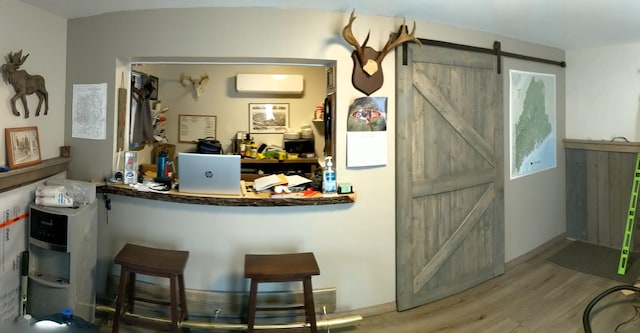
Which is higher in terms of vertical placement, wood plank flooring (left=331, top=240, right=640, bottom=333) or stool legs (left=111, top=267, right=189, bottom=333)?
stool legs (left=111, top=267, right=189, bottom=333)

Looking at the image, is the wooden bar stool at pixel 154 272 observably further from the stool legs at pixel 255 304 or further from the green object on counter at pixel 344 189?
the green object on counter at pixel 344 189

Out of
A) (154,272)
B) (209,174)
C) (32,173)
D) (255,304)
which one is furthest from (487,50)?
(32,173)

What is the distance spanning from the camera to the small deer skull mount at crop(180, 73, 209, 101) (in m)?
4.20

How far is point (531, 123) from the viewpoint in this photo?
346cm

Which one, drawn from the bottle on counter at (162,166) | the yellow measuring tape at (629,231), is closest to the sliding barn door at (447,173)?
the yellow measuring tape at (629,231)

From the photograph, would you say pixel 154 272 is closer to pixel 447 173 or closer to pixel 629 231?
pixel 447 173

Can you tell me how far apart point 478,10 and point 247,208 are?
2241mm

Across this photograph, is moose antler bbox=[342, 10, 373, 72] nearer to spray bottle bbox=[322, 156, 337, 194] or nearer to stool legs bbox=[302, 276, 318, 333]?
spray bottle bbox=[322, 156, 337, 194]

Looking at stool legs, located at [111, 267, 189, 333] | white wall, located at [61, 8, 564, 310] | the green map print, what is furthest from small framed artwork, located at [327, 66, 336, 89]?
the green map print

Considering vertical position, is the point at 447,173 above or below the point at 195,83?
below

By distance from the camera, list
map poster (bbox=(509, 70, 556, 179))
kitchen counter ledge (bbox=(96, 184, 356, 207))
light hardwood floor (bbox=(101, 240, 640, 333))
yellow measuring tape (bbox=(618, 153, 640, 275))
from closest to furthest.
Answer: kitchen counter ledge (bbox=(96, 184, 356, 207)) → light hardwood floor (bbox=(101, 240, 640, 333)) → yellow measuring tape (bbox=(618, 153, 640, 275)) → map poster (bbox=(509, 70, 556, 179))

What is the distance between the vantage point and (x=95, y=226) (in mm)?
2283

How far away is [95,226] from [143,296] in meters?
0.61

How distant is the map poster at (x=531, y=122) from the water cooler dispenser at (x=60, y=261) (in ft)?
12.1
